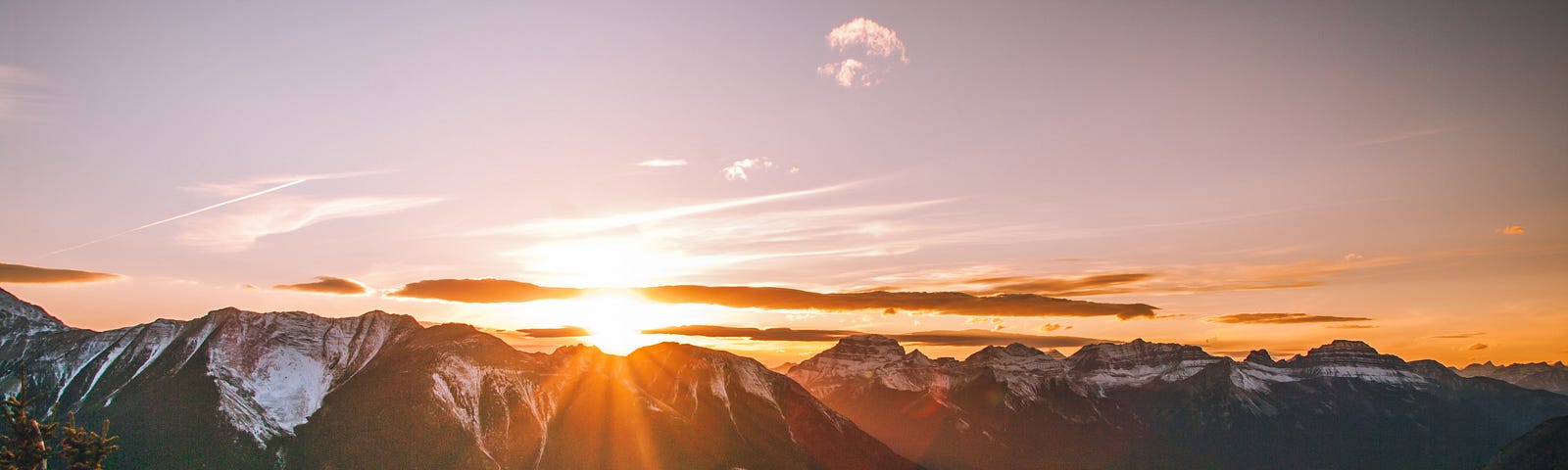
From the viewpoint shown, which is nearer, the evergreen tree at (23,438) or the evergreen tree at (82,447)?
the evergreen tree at (23,438)

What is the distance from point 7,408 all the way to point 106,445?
5811mm

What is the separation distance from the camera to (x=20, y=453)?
50.5 m

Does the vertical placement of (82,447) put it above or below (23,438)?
below

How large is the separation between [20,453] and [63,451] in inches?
109

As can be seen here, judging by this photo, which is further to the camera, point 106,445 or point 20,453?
point 106,445

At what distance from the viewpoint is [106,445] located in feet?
180

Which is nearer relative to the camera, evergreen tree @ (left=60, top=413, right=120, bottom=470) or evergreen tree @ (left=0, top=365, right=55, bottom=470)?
evergreen tree @ (left=0, top=365, right=55, bottom=470)

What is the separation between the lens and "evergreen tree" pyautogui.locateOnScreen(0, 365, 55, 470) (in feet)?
161

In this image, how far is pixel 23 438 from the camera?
4991cm

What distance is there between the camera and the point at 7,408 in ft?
169

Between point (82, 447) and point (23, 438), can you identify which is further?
point (82, 447)

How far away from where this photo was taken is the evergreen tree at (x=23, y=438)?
4912 cm

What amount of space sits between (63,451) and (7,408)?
5167mm

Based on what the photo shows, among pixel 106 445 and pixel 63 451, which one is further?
pixel 106 445
